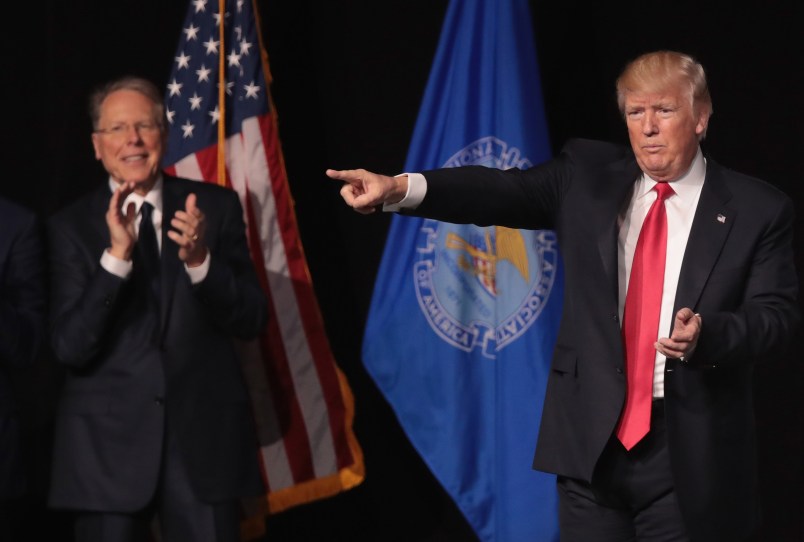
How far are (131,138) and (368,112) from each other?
49.1 inches

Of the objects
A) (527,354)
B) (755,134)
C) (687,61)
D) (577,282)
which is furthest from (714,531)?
(755,134)

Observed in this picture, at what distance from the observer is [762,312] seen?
94.8 inches

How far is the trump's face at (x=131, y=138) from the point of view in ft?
10.7

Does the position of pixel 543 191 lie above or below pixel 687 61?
below

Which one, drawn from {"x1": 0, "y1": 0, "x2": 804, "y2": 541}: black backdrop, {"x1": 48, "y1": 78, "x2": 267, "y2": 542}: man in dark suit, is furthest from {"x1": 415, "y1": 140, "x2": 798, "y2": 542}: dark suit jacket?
{"x1": 0, "y1": 0, "x2": 804, "y2": 541}: black backdrop

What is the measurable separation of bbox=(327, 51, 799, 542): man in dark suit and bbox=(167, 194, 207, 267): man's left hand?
0.83m

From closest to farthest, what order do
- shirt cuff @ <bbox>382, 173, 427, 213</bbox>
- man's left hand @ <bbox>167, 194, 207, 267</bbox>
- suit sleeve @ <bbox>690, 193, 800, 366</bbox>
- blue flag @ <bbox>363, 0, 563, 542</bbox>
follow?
suit sleeve @ <bbox>690, 193, 800, 366</bbox>, shirt cuff @ <bbox>382, 173, 427, 213</bbox>, man's left hand @ <bbox>167, 194, 207, 267</bbox>, blue flag @ <bbox>363, 0, 563, 542</bbox>

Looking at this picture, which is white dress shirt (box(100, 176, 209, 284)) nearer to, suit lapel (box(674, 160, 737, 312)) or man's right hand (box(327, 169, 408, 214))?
man's right hand (box(327, 169, 408, 214))

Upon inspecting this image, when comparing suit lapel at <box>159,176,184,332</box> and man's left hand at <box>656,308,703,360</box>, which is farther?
suit lapel at <box>159,176,184,332</box>

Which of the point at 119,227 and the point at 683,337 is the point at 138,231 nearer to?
the point at 119,227

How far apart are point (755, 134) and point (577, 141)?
1.38 m

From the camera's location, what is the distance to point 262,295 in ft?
11.0

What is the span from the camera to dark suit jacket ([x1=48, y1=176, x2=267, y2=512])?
3102mm

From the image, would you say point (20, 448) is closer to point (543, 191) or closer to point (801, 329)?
point (543, 191)
